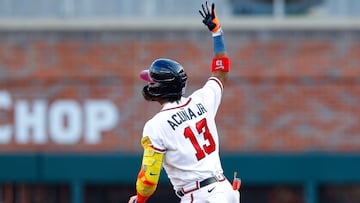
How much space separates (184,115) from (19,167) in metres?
7.58

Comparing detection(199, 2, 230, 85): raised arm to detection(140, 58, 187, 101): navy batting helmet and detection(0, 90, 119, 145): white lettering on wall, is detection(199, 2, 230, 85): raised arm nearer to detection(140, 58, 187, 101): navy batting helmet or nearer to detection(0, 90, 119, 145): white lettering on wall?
detection(140, 58, 187, 101): navy batting helmet

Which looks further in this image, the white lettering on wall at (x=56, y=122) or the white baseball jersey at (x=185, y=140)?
the white lettering on wall at (x=56, y=122)

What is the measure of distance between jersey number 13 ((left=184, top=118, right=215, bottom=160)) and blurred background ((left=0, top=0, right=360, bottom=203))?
702cm

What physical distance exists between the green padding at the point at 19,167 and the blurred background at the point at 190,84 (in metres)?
0.02

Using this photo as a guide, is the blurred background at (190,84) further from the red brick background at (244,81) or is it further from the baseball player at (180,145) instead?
the baseball player at (180,145)

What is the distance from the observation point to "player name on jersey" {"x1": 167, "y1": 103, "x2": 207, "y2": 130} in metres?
7.60

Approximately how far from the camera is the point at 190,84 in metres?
14.7

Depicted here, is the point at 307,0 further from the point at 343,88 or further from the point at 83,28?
the point at 83,28

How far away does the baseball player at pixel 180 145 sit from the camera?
7.55 metres

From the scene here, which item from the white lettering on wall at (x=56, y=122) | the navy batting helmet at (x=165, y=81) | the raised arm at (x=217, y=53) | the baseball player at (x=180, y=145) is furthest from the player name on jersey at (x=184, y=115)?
the white lettering on wall at (x=56, y=122)

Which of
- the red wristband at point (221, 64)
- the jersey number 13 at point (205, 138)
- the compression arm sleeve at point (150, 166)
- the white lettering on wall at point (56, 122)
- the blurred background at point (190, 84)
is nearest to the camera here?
the compression arm sleeve at point (150, 166)

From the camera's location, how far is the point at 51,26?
49.0ft

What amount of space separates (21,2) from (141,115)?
2232mm

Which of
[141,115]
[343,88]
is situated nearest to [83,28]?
[141,115]
